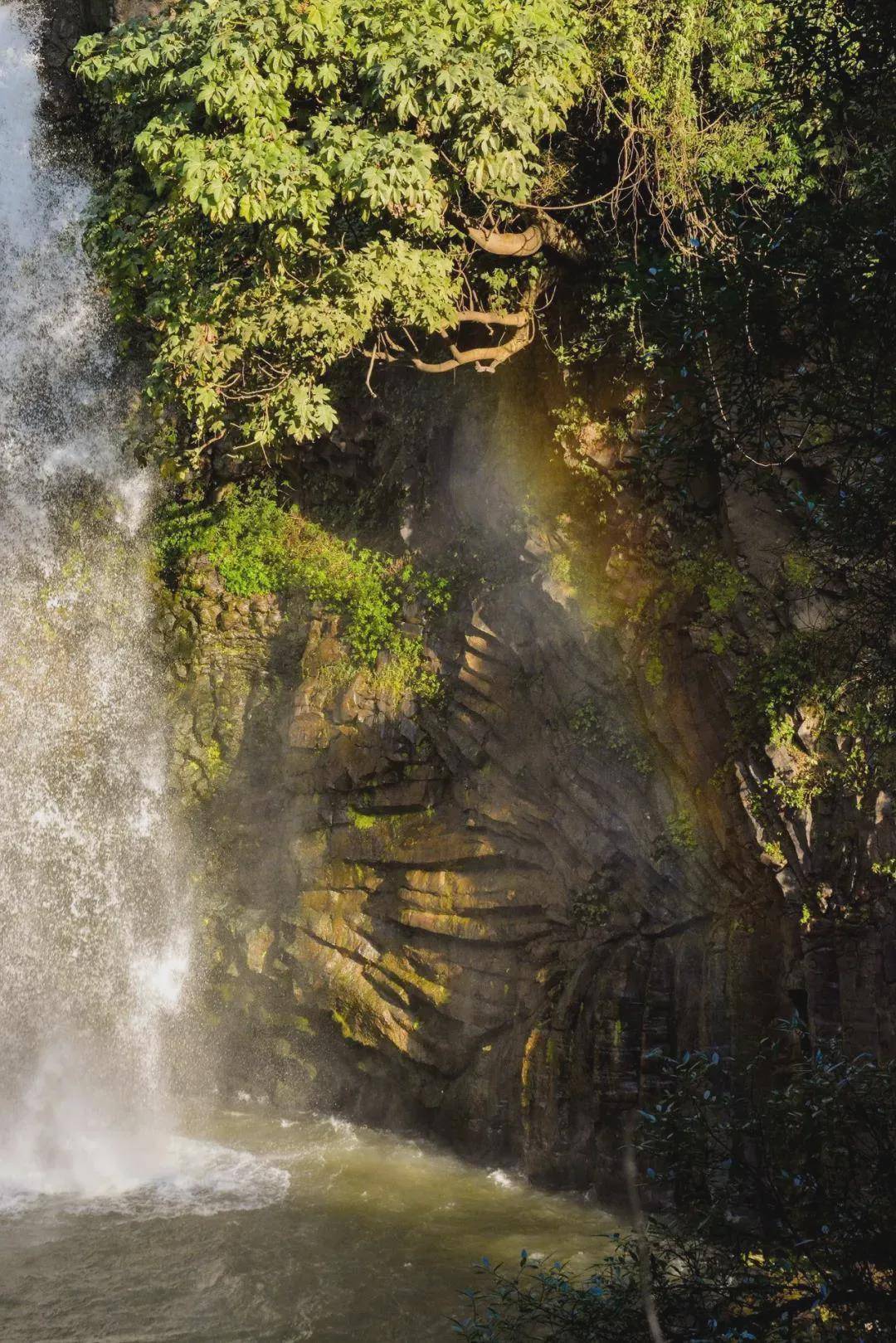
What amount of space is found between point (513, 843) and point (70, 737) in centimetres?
741

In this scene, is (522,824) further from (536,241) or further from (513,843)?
(536,241)

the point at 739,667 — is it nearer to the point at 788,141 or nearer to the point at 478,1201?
the point at 788,141

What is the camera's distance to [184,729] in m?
15.6

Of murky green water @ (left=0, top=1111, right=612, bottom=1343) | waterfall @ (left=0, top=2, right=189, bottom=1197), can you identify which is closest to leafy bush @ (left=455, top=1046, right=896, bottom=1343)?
murky green water @ (left=0, top=1111, right=612, bottom=1343)

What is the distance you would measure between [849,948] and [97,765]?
10.8 m

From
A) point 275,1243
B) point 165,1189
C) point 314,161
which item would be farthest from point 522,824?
point 314,161

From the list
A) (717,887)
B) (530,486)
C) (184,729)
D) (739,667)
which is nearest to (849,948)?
(717,887)

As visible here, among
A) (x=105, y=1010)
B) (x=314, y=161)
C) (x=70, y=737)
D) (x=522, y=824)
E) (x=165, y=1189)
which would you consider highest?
(x=314, y=161)

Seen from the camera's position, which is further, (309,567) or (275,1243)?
(309,567)

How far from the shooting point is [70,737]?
15961 millimetres

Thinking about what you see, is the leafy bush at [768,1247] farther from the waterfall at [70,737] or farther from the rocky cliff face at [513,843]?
the waterfall at [70,737]

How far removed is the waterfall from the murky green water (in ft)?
3.42

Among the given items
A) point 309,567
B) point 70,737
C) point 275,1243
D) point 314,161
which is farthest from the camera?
point 70,737

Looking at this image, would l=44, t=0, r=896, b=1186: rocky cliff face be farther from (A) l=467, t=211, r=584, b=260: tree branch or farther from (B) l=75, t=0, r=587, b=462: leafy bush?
(B) l=75, t=0, r=587, b=462: leafy bush
